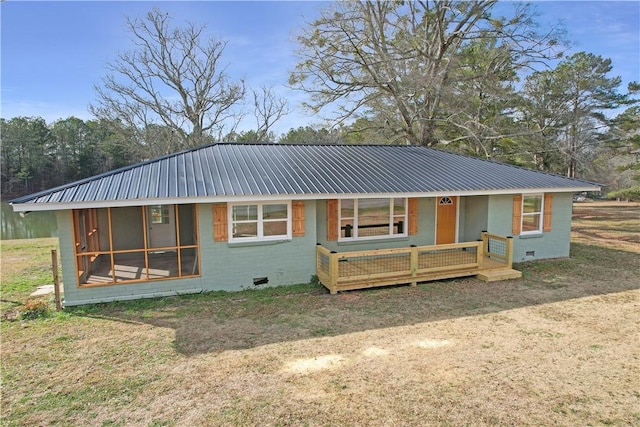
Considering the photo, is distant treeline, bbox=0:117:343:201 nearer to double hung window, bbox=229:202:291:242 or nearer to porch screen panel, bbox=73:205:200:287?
porch screen panel, bbox=73:205:200:287

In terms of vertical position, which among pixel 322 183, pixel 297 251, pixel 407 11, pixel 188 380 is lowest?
pixel 188 380

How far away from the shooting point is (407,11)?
22.5 m

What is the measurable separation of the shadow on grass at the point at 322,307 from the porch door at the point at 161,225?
428cm

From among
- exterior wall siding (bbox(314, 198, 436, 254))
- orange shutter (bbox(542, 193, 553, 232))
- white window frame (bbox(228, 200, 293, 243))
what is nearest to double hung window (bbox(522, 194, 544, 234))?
orange shutter (bbox(542, 193, 553, 232))

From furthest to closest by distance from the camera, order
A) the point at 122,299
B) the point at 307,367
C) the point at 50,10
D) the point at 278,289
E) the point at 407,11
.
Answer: the point at 407,11 → the point at 50,10 → the point at 278,289 → the point at 122,299 → the point at 307,367

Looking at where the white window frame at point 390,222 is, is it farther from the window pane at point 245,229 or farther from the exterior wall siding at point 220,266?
the window pane at point 245,229

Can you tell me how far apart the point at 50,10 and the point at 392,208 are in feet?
48.1

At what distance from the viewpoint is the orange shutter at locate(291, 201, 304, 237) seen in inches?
360

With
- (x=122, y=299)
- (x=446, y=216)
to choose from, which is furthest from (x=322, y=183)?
(x=122, y=299)

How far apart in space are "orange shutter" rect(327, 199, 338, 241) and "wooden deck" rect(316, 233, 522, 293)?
0.71 m

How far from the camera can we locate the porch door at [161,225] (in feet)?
39.4

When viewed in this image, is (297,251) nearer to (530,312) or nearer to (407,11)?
(530,312)

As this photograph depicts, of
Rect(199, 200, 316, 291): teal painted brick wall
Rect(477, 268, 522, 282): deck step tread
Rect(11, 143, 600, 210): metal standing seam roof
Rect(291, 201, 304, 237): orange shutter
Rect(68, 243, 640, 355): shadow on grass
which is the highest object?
Rect(11, 143, 600, 210): metal standing seam roof

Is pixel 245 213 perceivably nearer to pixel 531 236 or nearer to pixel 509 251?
pixel 509 251
